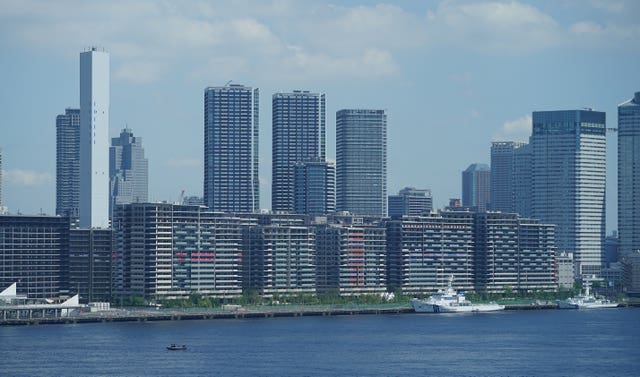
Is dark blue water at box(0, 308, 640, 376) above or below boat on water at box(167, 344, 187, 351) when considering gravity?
below

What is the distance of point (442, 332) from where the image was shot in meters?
198

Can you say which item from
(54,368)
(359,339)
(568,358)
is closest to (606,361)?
(568,358)

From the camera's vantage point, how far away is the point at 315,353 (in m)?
164

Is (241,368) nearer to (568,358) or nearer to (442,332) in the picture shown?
(568,358)

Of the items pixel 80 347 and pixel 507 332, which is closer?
pixel 80 347

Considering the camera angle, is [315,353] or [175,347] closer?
[315,353]

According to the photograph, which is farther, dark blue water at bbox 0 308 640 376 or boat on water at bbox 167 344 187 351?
boat on water at bbox 167 344 187 351

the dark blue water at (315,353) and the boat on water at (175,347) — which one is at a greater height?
the boat on water at (175,347)

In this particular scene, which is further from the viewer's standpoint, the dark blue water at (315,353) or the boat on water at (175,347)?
the boat on water at (175,347)

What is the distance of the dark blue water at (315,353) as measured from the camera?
482 ft

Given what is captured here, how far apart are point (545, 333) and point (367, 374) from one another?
59.4 metres

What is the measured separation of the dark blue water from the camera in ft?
482

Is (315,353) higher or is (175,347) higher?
(175,347)

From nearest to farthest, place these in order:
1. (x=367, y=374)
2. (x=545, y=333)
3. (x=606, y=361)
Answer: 1. (x=367, y=374)
2. (x=606, y=361)
3. (x=545, y=333)
